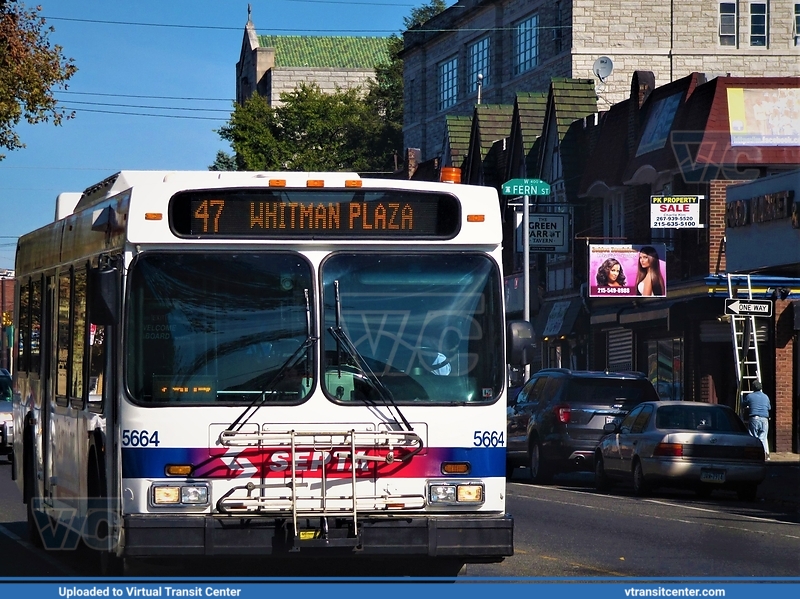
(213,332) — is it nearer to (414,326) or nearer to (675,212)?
(414,326)

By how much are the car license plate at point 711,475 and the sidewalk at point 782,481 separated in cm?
92

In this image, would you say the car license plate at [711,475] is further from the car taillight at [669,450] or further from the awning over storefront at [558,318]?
the awning over storefront at [558,318]

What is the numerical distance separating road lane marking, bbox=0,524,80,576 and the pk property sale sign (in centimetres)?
2076

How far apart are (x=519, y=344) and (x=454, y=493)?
1.23 meters

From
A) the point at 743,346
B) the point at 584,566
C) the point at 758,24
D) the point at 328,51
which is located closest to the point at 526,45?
the point at 758,24

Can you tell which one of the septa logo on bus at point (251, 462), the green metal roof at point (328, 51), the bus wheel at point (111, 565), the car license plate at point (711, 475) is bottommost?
the car license plate at point (711, 475)

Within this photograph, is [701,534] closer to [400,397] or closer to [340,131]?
[400,397]

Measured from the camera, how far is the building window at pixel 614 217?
129 feet

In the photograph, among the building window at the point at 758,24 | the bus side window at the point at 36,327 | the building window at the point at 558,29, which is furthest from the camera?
the building window at the point at 558,29

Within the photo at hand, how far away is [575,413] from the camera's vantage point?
24.2m

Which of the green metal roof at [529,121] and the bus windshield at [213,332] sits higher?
the green metal roof at [529,121]

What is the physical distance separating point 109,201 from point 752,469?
13620 millimetres

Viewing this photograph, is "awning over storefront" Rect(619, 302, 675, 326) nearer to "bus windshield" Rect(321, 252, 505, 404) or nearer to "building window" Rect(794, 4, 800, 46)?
"building window" Rect(794, 4, 800, 46)

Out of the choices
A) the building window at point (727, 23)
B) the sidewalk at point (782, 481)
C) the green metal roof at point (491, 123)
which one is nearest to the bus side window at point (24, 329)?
the sidewalk at point (782, 481)
